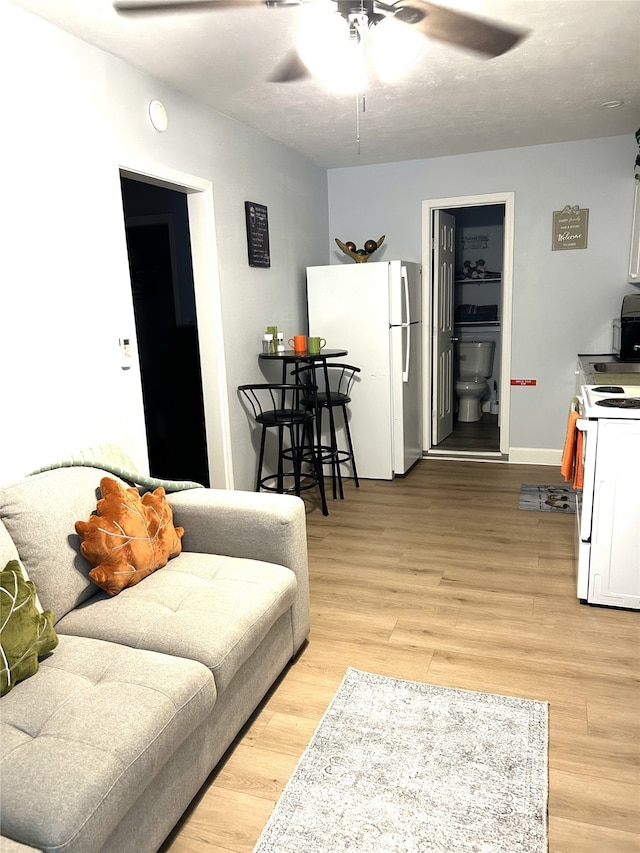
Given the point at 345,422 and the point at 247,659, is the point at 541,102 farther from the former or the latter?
the point at 247,659

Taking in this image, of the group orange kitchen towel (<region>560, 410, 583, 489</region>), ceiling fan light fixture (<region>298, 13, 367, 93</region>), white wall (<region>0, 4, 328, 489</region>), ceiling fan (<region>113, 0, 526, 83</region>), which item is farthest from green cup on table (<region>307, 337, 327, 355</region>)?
orange kitchen towel (<region>560, 410, 583, 489</region>)

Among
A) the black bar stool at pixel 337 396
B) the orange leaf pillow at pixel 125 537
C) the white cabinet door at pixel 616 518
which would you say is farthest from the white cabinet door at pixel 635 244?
the orange leaf pillow at pixel 125 537

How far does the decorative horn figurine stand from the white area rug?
350 cm

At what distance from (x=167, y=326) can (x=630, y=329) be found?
319 cm

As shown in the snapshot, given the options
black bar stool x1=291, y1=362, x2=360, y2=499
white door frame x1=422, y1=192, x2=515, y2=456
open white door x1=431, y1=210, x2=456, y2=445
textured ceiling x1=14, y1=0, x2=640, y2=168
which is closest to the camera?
textured ceiling x1=14, y1=0, x2=640, y2=168

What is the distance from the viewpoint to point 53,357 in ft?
8.13

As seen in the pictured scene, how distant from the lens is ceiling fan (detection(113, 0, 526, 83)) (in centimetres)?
217

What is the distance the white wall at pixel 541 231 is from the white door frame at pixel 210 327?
2.11 m

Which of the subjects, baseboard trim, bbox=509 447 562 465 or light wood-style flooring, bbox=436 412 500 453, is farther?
light wood-style flooring, bbox=436 412 500 453

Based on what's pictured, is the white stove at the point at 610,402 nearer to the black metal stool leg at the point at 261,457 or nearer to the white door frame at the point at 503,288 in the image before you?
the black metal stool leg at the point at 261,457

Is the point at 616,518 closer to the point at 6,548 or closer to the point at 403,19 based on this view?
the point at 403,19

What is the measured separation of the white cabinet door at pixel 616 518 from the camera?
2.64 meters

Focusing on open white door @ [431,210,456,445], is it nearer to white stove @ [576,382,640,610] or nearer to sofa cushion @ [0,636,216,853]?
white stove @ [576,382,640,610]

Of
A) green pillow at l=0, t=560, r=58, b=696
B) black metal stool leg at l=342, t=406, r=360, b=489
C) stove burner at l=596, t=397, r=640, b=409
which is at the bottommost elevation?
black metal stool leg at l=342, t=406, r=360, b=489
